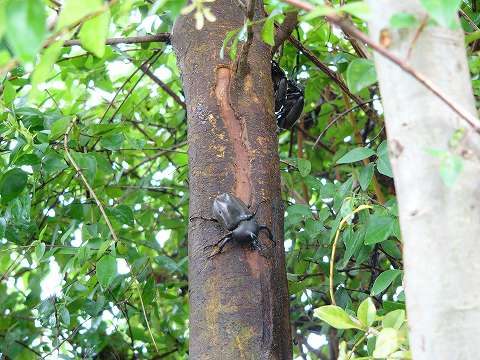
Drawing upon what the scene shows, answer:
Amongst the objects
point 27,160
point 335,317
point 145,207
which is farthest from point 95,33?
point 145,207

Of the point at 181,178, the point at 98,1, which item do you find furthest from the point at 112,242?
the point at 98,1

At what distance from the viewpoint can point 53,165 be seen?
6.29 feet

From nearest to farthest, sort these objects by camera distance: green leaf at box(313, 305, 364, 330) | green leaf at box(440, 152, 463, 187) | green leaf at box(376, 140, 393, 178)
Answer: green leaf at box(440, 152, 463, 187) < green leaf at box(313, 305, 364, 330) < green leaf at box(376, 140, 393, 178)

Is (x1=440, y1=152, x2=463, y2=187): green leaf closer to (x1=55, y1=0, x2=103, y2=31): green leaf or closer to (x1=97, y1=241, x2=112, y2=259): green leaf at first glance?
(x1=55, y1=0, x2=103, y2=31): green leaf

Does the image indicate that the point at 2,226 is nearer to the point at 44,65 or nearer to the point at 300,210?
the point at 300,210

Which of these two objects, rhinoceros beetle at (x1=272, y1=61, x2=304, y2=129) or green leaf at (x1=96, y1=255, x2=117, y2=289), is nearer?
green leaf at (x1=96, y1=255, x2=117, y2=289)

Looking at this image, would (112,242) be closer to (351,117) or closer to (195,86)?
(195,86)

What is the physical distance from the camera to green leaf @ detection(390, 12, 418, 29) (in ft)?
2.54

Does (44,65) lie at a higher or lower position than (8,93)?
lower

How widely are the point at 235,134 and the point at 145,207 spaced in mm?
1309

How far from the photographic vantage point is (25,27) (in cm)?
75

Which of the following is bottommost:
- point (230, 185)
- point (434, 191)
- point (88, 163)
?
point (434, 191)

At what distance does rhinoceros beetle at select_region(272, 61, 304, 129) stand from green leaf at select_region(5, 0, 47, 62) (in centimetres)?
108

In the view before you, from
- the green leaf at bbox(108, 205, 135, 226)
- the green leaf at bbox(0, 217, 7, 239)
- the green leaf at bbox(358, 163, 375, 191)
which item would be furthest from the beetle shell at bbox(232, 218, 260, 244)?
the green leaf at bbox(0, 217, 7, 239)
